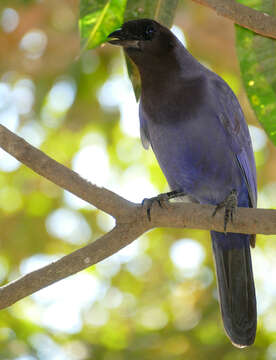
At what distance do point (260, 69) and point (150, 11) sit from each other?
2.33 feet

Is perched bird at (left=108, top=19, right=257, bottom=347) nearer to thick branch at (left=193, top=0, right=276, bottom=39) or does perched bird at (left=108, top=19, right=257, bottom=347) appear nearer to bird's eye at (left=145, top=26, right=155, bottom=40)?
bird's eye at (left=145, top=26, right=155, bottom=40)

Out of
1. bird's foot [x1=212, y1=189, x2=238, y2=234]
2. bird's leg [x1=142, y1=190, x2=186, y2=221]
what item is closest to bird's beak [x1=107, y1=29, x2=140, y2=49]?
bird's leg [x1=142, y1=190, x2=186, y2=221]

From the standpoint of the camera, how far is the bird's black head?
393 cm

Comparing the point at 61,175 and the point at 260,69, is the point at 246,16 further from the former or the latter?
the point at 61,175

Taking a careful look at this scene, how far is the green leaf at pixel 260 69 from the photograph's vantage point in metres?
3.57

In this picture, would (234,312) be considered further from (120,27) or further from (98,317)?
(98,317)

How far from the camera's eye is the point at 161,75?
4.11 meters

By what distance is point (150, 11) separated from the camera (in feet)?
12.5

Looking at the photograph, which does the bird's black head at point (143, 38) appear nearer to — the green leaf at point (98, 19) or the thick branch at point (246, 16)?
the green leaf at point (98, 19)

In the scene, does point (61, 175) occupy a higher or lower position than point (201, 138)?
lower

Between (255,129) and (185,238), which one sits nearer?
(185,238)

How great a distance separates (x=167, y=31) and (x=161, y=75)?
0.95 feet

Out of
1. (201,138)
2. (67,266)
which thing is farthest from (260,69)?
(67,266)

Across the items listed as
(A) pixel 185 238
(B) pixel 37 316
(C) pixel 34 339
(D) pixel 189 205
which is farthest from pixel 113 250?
(A) pixel 185 238
